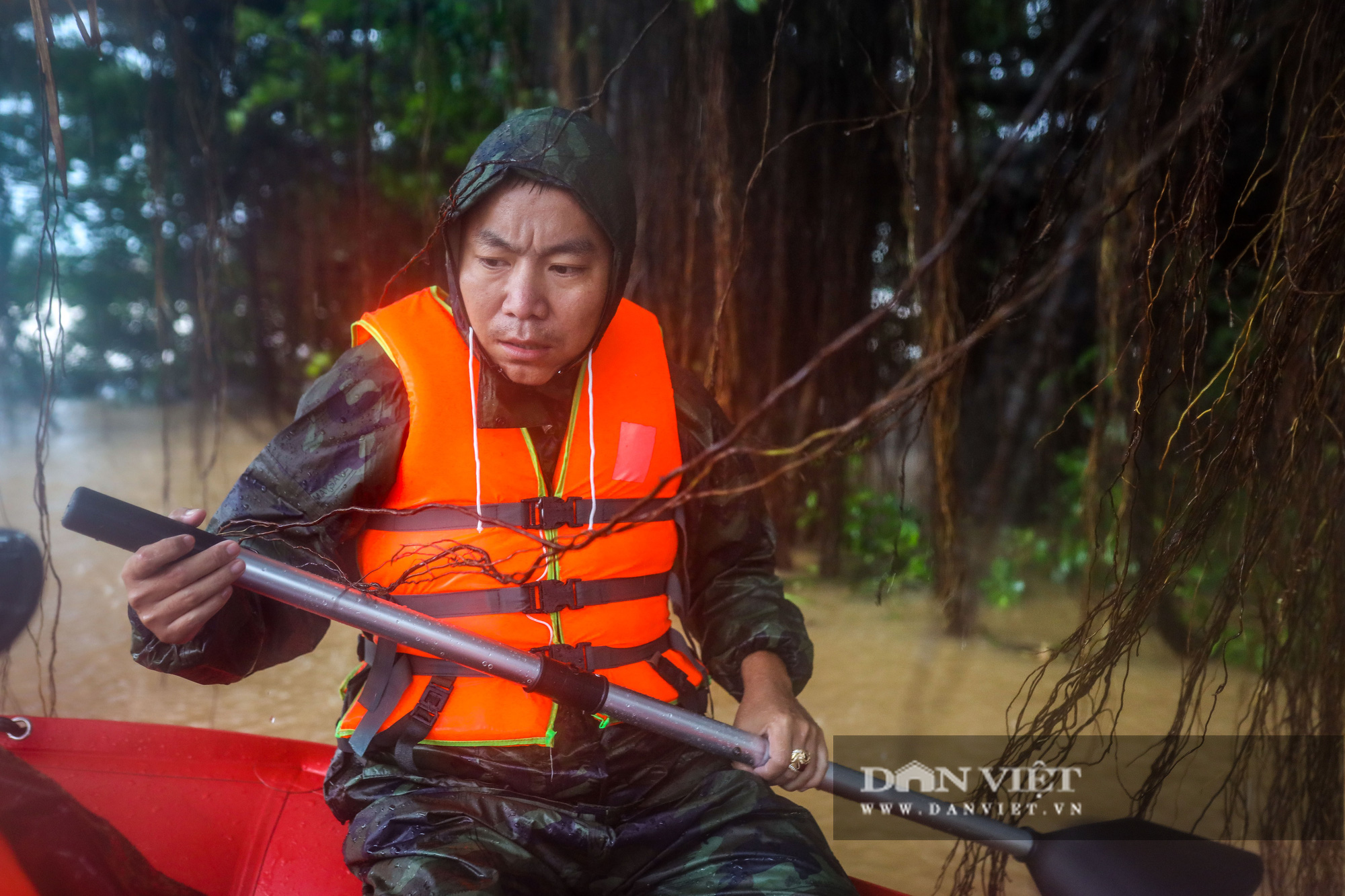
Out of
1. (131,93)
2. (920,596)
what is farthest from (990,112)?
(131,93)

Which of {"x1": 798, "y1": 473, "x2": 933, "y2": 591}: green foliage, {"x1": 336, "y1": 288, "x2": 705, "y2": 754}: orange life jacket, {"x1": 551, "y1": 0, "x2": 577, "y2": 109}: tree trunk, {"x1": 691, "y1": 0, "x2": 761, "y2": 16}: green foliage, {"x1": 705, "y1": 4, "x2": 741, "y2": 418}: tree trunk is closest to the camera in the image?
{"x1": 336, "y1": 288, "x2": 705, "y2": 754}: orange life jacket

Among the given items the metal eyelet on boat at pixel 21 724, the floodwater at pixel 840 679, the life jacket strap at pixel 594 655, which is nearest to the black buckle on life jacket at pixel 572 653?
the life jacket strap at pixel 594 655

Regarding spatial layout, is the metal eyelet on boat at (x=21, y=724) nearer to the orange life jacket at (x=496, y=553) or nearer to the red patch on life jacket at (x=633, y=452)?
the orange life jacket at (x=496, y=553)

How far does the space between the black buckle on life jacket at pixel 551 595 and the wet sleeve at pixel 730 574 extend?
0.99 ft

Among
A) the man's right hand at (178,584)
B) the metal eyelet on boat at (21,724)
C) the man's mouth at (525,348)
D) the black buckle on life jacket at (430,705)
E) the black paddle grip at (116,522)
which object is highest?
the man's mouth at (525,348)

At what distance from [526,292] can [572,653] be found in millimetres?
557

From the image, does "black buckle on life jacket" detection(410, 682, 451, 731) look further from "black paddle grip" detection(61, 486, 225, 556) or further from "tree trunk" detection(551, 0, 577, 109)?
"tree trunk" detection(551, 0, 577, 109)

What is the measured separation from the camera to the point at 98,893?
1160 millimetres

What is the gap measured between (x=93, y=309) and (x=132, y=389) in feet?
5.23

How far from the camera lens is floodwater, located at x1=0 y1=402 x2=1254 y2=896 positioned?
312 cm

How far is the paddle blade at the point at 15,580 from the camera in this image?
1108 millimetres

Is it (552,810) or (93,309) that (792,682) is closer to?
(552,810)

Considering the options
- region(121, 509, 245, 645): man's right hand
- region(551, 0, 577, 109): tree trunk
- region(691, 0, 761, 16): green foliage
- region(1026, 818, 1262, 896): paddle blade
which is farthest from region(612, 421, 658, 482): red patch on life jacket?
region(551, 0, 577, 109): tree trunk

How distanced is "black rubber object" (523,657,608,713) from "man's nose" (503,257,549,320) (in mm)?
514
